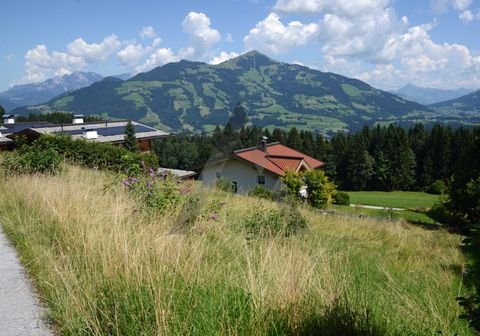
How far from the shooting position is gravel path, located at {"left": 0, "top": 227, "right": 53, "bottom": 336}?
276 cm

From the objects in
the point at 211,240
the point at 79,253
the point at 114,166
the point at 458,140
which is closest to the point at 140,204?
the point at 211,240

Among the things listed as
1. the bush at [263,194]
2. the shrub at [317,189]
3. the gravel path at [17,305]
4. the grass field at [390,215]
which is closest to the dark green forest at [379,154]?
the grass field at [390,215]

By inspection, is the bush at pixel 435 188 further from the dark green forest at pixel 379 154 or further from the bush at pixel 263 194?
the bush at pixel 263 194

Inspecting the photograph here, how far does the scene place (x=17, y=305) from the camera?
3.14 meters

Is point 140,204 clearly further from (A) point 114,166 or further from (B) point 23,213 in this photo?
(A) point 114,166

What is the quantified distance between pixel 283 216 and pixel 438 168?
77.7 m

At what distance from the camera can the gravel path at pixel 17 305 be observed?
2.76m

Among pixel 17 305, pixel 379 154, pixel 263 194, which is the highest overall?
pixel 17 305

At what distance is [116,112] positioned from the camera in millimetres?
192250

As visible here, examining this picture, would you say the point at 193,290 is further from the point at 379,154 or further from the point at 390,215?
the point at 379,154

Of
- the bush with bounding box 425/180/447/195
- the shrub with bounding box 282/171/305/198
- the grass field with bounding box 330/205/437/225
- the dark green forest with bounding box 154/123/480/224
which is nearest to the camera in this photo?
the grass field with bounding box 330/205/437/225

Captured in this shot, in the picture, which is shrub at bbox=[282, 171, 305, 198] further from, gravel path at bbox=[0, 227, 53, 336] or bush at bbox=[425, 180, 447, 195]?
bush at bbox=[425, 180, 447, 195]

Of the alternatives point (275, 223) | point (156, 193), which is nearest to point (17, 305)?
point (156, 193)

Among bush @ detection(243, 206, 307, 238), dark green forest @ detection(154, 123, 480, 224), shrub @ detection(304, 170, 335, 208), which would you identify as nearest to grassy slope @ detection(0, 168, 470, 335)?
bush @ detection(243, 206, 307, 238)
